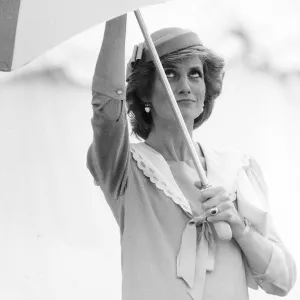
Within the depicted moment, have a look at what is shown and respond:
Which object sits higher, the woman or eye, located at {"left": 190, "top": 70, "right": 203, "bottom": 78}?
eye, located at {"left": 190, "top": 70, "right": 203, "bottom": 78}

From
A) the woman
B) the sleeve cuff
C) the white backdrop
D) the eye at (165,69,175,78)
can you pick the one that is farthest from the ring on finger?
the white backdrop

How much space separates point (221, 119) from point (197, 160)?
2.90ft

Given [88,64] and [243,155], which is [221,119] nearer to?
[88,64]

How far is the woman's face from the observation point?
1.50m

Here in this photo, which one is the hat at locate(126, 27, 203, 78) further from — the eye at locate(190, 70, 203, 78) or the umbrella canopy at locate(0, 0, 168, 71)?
the umbrella canopy at locate(0, 0, 168, 71)

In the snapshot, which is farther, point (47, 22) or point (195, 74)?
point (195, 74)

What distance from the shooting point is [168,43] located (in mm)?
1523

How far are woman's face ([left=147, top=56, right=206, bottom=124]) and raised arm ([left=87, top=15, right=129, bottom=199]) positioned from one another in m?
0.11

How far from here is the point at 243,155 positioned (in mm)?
1569

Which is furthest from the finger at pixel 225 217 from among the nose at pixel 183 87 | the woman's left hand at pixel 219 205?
the nose at pixel 183 87

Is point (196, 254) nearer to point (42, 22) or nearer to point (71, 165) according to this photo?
point (42, 22)

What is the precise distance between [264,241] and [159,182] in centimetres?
18

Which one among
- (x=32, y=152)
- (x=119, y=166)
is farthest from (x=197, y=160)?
(x=32, y=152)

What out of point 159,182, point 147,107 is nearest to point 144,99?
point 147,107
